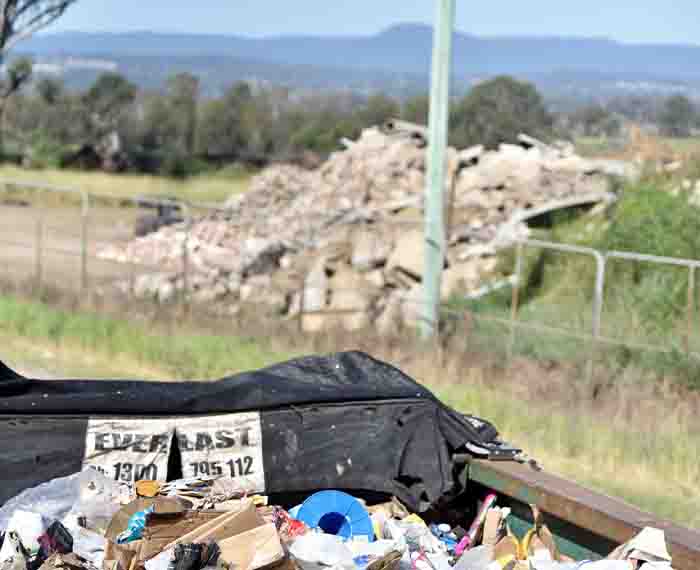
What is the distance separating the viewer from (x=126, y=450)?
5.34 meters

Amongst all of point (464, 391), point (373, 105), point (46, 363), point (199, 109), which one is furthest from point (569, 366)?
point (199, 109)

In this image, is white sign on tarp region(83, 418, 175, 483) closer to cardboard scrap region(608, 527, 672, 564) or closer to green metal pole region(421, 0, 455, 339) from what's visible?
cardboard scrap region(608, 527, 672, 564)

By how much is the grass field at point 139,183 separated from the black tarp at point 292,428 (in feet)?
130

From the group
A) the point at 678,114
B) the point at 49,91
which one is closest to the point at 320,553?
the point at 678,114

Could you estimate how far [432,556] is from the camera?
5020mm

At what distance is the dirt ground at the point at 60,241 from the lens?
2164cm

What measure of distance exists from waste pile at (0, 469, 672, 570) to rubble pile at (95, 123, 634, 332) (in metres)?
9.63

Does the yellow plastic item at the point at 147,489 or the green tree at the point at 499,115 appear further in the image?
the green tree at the point at 499,115

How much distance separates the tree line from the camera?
47.8 m

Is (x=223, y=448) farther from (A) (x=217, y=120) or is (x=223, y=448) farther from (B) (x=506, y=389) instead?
(A) (x=217, y=120)

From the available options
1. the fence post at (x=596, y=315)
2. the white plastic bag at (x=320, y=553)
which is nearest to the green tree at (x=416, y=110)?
the fence post at (x=596, y=315)

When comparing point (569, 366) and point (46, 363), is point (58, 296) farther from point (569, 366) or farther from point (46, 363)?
point (569, 366)

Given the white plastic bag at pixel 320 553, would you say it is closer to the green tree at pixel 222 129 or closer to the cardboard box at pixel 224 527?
the cardboard box at pixel 224 527

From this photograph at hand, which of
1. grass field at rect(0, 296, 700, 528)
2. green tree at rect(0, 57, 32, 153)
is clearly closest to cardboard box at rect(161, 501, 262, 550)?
Answer: grass field at rect(0, 296, 700, 528)
